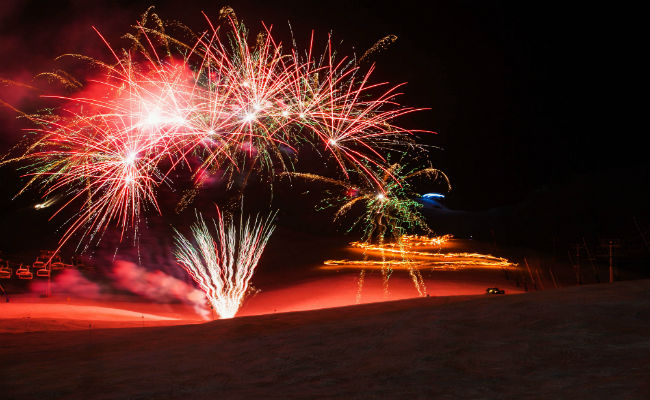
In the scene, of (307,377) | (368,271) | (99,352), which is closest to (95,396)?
(307,377)

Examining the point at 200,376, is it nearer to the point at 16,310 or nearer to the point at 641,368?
the point at 641,368

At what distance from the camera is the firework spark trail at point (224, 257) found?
16.5m

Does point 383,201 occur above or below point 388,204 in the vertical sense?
above

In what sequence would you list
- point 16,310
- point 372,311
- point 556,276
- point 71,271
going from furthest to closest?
point 556,276
point 71,271
point 16,310
point 372,311

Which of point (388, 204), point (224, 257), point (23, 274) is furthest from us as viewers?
point (388, 204)

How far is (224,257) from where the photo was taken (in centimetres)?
1700

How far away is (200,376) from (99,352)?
104 inches

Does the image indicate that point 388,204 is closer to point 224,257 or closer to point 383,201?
point 383,201

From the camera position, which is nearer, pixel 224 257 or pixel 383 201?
pixel 224 257

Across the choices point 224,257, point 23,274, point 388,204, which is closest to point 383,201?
point 388,204

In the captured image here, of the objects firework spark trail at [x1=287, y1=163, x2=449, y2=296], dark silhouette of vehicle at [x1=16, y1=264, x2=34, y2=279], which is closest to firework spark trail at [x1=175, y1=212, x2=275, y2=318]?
firework spark trail at [x1=287, y1=163, x2=449, y2=296]

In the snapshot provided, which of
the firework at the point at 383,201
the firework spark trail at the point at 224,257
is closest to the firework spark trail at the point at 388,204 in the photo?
the firework at the point at 383,201

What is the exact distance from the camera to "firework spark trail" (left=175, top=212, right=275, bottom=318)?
1645cm

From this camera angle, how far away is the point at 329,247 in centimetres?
3544
